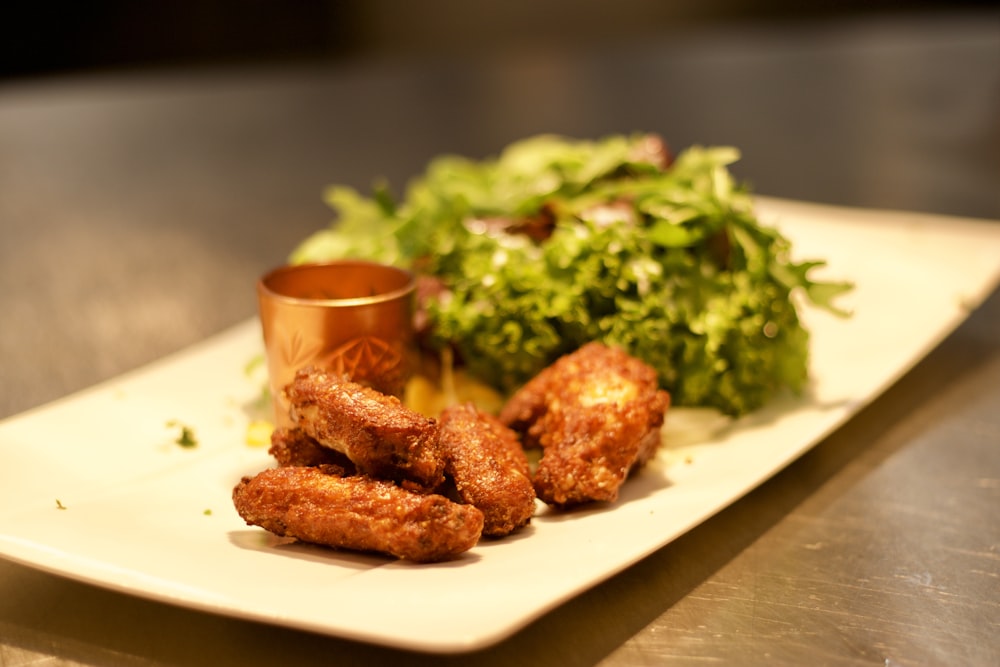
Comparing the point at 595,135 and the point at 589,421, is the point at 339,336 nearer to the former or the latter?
the point at 589,421

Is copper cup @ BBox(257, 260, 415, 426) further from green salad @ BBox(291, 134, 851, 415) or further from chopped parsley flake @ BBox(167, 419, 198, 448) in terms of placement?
green salad @ BBox(291, 134, 851, 415)

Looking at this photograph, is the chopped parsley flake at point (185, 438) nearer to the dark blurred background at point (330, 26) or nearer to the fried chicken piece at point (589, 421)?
the fried chicken piece at point (589, 421)

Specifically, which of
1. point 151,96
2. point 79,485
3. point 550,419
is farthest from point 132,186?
point 550,419

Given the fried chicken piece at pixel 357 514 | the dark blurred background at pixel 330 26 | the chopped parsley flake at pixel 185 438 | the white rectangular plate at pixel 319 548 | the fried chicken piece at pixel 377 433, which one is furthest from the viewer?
the dark blurred background at pixel 330 26

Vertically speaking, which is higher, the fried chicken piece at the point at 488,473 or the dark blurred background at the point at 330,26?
the dark blurred background at the point at 330,26

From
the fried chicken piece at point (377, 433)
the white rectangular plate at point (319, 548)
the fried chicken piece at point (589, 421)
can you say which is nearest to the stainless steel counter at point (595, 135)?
the white rectangular plate at point (319, 548)

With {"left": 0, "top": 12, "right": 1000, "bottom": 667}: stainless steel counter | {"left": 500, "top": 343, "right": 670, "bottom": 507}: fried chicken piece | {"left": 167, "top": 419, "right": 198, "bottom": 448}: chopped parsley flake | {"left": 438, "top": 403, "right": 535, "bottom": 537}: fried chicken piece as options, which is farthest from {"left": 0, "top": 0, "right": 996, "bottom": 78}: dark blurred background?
{"left": 438, "top": 403, "right": 535, "bottom": 537}: fried chicken piece

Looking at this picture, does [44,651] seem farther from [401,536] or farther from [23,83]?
[23,83]
